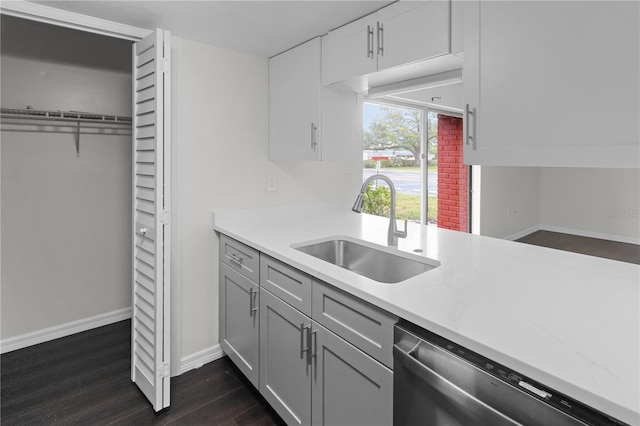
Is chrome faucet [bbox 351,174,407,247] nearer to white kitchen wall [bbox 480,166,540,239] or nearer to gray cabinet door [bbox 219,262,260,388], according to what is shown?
gray cabinet door [bbox 219,262,260,388]

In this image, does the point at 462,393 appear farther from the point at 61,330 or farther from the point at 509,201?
the point at 509,201

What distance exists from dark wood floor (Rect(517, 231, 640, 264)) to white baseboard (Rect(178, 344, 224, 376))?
377 cm

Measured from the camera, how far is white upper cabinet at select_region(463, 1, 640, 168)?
101cm

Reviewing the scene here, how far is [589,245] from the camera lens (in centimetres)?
403

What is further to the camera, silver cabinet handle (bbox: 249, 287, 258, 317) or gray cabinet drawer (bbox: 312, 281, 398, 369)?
silver cabinet handle (bbox: 249, 287, 258, 317)

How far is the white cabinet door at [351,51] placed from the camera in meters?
1.78

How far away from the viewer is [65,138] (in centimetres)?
266

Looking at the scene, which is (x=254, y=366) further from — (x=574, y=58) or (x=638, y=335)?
(x=574, y=58)

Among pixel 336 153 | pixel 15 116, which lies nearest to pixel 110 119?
pixel 15 116

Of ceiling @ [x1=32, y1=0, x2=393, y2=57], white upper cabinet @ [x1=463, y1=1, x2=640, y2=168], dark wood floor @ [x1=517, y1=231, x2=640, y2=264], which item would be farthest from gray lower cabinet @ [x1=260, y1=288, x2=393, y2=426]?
dark wood floor @ [x1=517, y1=231, x2=640, y2=264]

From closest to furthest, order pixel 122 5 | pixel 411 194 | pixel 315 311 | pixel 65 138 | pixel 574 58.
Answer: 1. pixel 574 58
2. pixel 315 311
3. pixel 122 5
4. pixel 65 138
5. pixel 411 194

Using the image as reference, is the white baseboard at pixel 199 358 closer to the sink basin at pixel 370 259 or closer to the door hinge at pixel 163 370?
the door hinge at pixel 163 370

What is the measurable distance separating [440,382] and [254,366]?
4.15ft

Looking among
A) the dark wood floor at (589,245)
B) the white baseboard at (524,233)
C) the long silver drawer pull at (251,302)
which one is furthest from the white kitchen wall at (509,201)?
the long silver drawer pull at (251,302)
